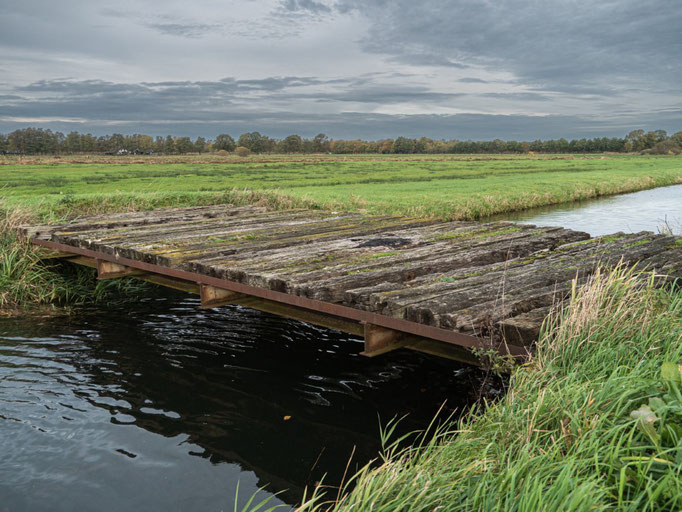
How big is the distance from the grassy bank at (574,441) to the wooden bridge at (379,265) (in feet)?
1.53

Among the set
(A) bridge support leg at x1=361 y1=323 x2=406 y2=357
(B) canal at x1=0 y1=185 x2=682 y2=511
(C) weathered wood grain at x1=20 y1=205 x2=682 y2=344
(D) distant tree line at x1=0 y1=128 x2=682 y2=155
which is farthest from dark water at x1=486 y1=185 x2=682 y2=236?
(D) distant tree line at x1=0 y1=128 x2=682 y2=155

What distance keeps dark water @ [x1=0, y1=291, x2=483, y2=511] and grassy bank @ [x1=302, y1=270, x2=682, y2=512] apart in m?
1.89

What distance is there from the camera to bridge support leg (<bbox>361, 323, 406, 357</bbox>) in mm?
5496

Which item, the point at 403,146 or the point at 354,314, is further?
the point at 403,146

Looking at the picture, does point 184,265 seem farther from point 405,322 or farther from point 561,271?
point 561,271

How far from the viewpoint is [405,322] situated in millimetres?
5066

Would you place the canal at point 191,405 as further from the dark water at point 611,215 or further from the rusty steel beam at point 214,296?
the dark water at point 611,215

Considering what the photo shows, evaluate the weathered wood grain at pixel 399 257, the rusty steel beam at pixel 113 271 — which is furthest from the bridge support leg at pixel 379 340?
the rusty steel beam at pixel 113 271

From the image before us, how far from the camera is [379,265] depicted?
6.75m

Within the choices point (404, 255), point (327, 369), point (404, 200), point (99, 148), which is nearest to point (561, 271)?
point (404, 255)

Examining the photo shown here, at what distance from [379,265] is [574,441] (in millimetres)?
3708

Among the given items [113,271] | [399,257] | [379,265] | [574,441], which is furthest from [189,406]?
[574,441]

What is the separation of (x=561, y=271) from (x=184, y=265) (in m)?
4.75

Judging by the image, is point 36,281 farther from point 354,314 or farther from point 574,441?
point 574,441
